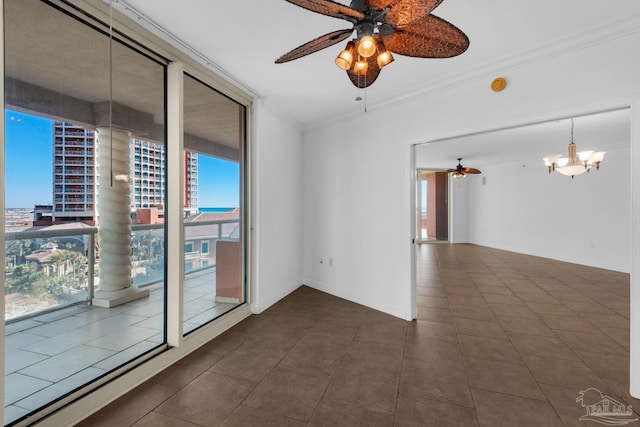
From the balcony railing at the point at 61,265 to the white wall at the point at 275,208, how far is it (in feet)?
Answer: 2.96

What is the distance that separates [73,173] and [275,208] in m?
2.24

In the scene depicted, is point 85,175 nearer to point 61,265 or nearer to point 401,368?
point 61,265

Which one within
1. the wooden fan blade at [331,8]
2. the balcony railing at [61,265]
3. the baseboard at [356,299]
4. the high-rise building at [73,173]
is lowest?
the baseboard at [356,299]

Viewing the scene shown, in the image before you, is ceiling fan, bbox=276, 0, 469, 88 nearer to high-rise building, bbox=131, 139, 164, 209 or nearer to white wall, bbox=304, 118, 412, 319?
high-rise building, bbox=131, 139, 164, 209

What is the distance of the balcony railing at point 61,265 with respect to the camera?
5.37ft

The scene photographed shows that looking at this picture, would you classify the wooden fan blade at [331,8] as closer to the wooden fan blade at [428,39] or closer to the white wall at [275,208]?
the wooden fan blade at [428,39]

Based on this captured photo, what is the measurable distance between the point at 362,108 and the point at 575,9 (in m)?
2.18

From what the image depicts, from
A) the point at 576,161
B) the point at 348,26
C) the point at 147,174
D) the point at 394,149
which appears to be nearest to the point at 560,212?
the point at 576,161

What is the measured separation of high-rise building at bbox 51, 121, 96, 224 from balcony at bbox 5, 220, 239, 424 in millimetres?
140

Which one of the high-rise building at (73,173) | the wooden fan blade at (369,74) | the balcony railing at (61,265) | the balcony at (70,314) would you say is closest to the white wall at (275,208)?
the balcony at (70,314)

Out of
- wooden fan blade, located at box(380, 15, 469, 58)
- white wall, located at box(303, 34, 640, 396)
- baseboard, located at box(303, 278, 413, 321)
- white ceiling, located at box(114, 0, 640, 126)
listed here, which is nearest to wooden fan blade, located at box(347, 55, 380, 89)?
wooden fan blade, located at box(380, 15, 469, 58)

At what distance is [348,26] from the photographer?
7.12ft

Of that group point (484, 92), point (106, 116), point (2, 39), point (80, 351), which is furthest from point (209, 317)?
point (484, 92)

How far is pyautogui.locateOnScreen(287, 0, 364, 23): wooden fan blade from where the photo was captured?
1204 millimetres
